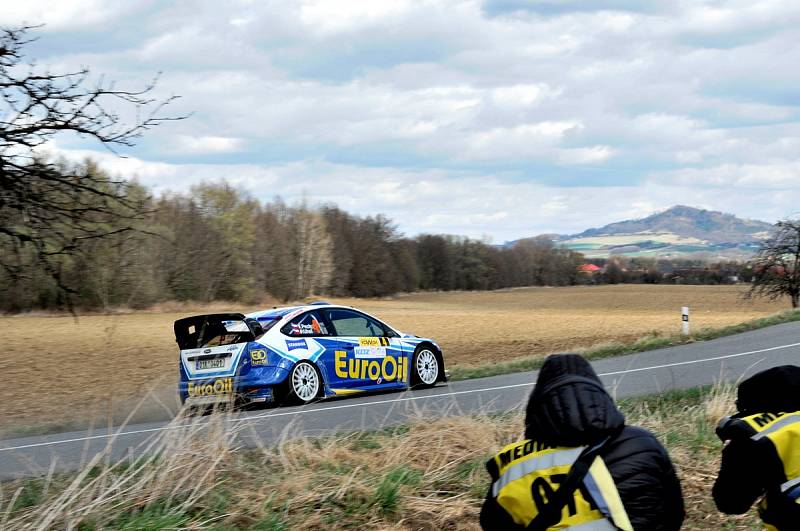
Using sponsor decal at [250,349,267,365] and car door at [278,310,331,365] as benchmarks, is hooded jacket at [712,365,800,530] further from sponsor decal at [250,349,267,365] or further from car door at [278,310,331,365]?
car door at [278,310,331,365]

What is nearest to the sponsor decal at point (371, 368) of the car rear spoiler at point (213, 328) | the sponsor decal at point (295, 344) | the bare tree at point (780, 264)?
the sponsor decal at point (295, 344)

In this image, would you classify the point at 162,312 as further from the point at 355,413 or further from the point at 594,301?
the point at 594,301

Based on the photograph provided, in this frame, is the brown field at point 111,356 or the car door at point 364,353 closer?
the car door at point 364,353

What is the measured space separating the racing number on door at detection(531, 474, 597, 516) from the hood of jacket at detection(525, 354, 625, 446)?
139 mm

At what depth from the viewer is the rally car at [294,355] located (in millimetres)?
13750

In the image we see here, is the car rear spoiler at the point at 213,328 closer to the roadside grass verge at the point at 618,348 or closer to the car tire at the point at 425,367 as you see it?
the car tire at the point at 425,367

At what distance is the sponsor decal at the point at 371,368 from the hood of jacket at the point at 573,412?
38.0 ft

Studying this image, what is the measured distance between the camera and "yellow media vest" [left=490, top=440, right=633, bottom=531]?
3.35m

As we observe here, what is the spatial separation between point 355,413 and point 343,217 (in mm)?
99183

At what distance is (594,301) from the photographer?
304 ft

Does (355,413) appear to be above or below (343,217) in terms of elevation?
below

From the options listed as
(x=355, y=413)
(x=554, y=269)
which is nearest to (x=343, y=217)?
(x=554, y=269)

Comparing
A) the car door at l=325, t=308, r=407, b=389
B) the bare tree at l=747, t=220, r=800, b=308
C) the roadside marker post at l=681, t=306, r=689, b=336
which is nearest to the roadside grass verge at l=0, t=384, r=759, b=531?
the car door at l=325, t=308, r=407, b=389

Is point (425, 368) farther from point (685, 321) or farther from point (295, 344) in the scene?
point (685, 321)
